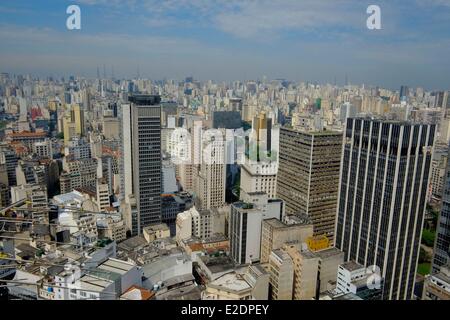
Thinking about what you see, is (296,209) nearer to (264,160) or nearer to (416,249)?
(264,160)

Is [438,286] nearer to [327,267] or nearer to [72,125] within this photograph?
[327,267]

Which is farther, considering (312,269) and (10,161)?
(10,161)

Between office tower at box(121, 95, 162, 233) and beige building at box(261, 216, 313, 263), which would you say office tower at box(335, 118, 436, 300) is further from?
office tower at box(121, 95, 162, 233)

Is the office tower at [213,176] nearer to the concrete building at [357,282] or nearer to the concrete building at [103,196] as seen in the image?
the concrete building at [103,196]

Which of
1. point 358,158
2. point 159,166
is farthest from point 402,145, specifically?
point 159,166

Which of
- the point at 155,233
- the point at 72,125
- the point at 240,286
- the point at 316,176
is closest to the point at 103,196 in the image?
the point at 155,233
